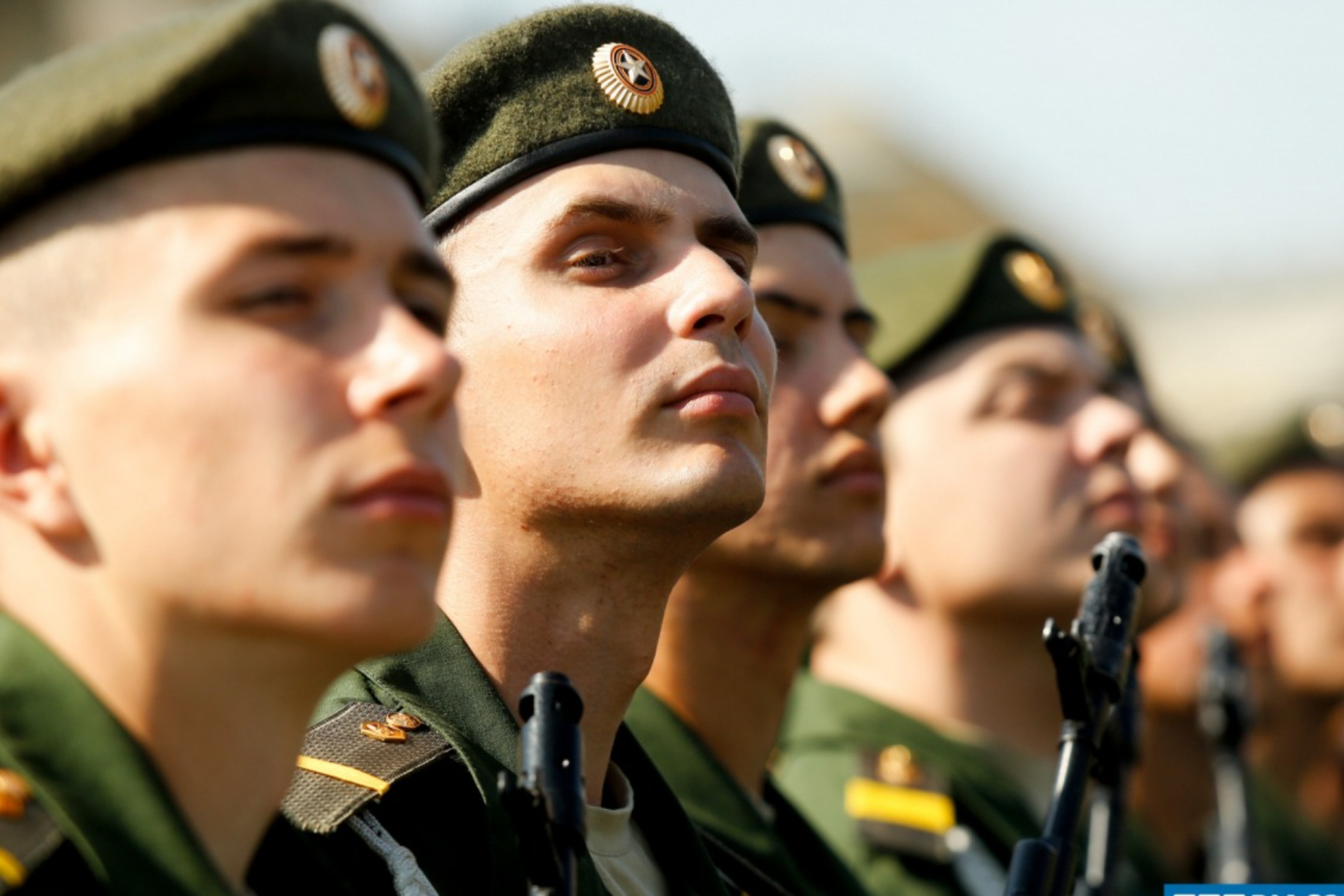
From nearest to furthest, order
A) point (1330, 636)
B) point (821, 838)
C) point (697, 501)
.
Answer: point (697, 501)
point (821, 838)
point (1330, 636)

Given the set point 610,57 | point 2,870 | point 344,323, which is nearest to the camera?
point 2,870

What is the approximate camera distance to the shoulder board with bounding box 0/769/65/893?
252 cm

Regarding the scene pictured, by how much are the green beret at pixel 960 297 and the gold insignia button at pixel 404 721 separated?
294 cm

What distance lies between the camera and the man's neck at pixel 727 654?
498cm

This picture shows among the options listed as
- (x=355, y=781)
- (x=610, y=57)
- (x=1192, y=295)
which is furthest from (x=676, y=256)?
(x=1192, y=295)

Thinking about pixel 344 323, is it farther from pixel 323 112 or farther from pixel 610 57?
pixel 610 57

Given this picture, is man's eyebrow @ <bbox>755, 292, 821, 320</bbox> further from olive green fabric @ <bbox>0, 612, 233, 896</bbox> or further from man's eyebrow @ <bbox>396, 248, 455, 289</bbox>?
olive green fabric @ <bbox>0, 612, 233, 896</bbox>

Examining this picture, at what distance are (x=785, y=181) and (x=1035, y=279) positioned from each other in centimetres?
150

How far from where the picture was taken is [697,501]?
12.4 ft

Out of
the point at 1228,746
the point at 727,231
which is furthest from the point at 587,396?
the point at 1228,746

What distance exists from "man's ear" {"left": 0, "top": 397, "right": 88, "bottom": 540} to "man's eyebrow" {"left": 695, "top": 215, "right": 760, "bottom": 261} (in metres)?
1.59

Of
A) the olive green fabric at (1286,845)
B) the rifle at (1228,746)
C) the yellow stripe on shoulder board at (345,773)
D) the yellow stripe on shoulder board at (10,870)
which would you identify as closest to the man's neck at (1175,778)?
the olive green fabric at (1286,845)

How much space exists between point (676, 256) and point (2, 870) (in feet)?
5.88

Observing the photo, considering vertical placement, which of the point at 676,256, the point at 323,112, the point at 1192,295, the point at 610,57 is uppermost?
the point at 1192,295
